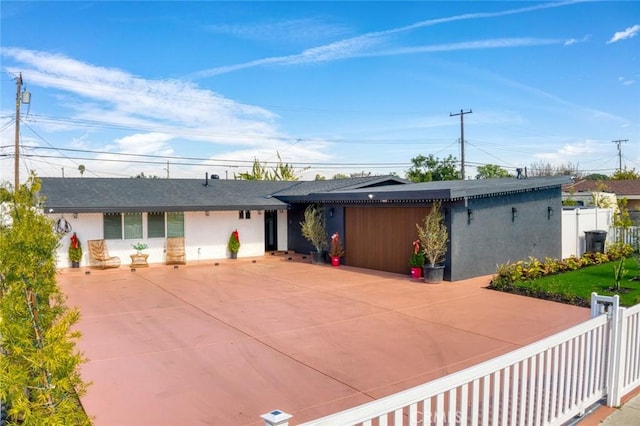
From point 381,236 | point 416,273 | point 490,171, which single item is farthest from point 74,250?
point 490,171

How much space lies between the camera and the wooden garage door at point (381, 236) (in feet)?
44.3

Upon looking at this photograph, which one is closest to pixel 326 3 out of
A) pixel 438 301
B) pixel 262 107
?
pixel 438 301

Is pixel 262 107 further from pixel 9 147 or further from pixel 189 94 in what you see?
pixel 9 147

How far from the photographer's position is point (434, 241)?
1177 centimetres

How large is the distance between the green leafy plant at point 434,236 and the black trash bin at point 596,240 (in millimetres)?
6790

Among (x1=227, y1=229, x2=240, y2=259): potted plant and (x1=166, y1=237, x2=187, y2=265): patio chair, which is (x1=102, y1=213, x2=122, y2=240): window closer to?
(x1=166, y1=237, x2=187, y2=265): patio chair

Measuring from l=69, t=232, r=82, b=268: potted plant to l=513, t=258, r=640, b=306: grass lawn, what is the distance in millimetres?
14110

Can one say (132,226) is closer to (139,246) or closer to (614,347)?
(139,246)

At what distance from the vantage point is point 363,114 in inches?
1305

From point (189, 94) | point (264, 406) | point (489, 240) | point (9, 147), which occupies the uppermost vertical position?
point (189, 94)

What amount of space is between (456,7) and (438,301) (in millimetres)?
10831

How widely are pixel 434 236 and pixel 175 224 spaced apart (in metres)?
10.5

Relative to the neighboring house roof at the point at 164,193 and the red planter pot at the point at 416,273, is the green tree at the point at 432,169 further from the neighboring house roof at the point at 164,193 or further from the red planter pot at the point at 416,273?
the red planter pot at the point at 416,273

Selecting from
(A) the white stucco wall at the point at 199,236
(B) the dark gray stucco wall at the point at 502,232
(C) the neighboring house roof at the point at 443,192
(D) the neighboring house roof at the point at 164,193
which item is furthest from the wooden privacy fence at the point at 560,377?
(A) the white stucco wall at the point at 199,236
